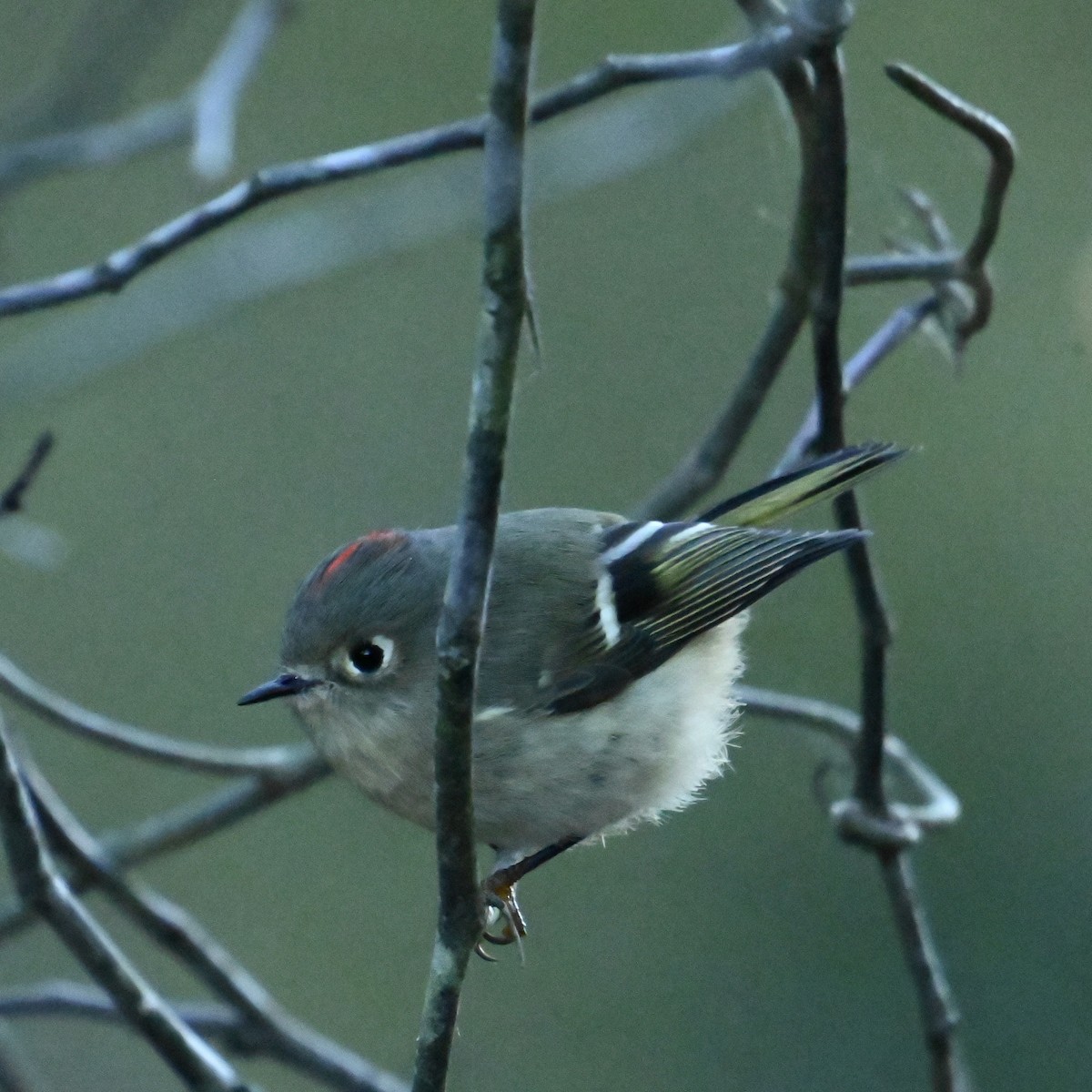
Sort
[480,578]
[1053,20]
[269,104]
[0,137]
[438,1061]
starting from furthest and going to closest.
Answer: [269,104] < [1053,20] < [0,137] < [438,1061] < [480,578]

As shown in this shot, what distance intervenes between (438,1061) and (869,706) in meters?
0.56

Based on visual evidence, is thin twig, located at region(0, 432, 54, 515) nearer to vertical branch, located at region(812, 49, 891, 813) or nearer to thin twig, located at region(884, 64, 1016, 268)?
vertical branch, located at region(812, 49, 891, 813)

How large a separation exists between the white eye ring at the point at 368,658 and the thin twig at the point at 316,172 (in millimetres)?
393

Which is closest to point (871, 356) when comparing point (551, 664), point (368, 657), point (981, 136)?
point (981, 136)

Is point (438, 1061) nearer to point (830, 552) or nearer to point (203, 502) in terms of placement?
point (830, 552)

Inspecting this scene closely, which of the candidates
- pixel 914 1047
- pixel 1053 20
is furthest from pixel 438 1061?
pixel 1053 20

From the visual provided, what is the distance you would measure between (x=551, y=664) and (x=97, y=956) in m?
0.50

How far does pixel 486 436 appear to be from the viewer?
82cm

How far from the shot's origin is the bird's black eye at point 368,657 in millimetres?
1493

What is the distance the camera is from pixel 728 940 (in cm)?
313

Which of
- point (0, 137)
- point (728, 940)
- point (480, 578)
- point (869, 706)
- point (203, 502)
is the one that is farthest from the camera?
point (203, 502)

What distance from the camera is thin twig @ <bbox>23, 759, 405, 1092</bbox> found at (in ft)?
4.67

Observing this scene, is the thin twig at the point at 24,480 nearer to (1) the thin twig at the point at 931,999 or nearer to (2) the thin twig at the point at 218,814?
(2) the thin twig at the point at 218,814

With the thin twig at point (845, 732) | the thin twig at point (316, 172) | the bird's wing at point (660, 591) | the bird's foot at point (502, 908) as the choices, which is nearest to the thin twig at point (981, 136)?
the thin twig at point (316, 172)
